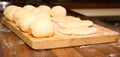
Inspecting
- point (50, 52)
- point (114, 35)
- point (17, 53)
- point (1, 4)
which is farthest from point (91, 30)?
point (1, 4)

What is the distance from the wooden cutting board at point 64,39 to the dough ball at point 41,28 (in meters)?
0.02

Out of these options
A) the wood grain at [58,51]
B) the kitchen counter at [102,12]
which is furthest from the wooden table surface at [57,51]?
the kitchen counter at [102,12]

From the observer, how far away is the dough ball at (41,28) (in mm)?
780

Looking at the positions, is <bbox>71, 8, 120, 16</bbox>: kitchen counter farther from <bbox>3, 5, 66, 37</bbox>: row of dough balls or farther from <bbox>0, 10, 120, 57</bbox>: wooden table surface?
<bbox>0, 10, 120, 57</bbox>: wooden table surface

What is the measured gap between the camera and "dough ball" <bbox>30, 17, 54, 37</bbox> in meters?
0.78

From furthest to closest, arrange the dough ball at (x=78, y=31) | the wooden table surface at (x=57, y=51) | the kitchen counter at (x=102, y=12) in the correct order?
the kitchen counter at (x=102, y=12)
the dough ball at (x=78, y=31)
the wooden table surface at (x=57, y=51)

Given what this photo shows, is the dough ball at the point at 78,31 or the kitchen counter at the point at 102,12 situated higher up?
the dough ball at the point at 78,31

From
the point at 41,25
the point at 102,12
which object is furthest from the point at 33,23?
the point at 102,12

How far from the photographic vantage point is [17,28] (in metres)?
0.93

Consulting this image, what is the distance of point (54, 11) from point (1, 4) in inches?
22.2

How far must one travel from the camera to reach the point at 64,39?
2.57 feet

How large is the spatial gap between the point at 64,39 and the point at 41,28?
98 millimetres

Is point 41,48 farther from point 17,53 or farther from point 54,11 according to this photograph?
point 54,11

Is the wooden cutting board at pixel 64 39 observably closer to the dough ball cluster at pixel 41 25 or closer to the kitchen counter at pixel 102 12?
the dough ball cluster at pixel 41 25
